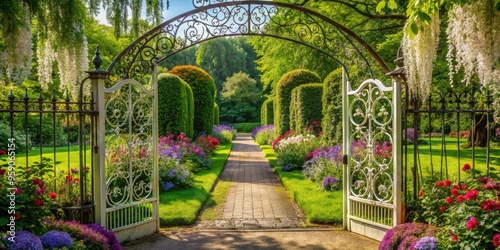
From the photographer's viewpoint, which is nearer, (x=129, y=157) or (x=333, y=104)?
(x=129, y=157)

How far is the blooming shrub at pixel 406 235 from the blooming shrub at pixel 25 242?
3.54 m

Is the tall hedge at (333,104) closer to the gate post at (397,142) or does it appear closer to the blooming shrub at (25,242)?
the gate post at (397,142)

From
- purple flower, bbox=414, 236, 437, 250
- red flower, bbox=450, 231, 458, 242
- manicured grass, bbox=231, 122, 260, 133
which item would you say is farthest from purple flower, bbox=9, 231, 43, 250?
manicured grass, bbox=231, 122, 260, 133

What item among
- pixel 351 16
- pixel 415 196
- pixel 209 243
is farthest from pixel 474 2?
pixel 351 16

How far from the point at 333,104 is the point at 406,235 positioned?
622cm

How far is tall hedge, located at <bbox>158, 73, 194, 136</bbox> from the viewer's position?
11.7m

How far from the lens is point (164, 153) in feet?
30.2

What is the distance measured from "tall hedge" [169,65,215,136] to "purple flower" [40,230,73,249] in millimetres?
11336

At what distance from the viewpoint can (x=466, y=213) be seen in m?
3.57

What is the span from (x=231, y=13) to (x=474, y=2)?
3.40 meters

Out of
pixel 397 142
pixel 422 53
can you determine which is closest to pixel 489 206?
pixel 422 53

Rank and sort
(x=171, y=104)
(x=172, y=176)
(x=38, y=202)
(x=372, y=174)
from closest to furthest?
(x=38, y=202) < (x=372, y=174) < (x=172, y=176) < (x=171, y=104)

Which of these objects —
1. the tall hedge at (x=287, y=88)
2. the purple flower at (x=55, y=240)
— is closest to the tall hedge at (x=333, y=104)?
the tall hedge at (x=287, y=88)

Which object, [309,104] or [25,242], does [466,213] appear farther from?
[309,104]
